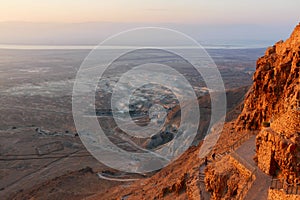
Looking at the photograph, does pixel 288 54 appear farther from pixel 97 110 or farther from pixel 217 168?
pixel 97 110

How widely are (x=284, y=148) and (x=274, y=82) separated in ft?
22.5

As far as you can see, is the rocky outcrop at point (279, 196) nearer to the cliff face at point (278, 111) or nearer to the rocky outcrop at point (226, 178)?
the cliff face at point (278, 111)

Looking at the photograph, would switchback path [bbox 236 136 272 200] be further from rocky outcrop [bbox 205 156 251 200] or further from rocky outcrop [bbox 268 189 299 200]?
rocky outcrop [bbox 268 189 299 200]

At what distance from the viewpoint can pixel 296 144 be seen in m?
11.7

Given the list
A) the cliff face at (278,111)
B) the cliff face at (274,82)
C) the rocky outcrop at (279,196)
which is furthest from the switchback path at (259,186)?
the cliff face at (274,82)

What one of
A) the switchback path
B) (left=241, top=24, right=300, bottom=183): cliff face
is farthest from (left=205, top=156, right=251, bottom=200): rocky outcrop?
(left=241, top=24, right=300, bottom=183): cliff face

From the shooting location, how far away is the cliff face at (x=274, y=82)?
16625mm

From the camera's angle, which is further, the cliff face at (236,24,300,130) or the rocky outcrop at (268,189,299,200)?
the cliff face at (236,24,300,130)

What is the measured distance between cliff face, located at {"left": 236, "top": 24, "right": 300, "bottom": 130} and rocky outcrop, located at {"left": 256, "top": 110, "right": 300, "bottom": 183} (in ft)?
9.77

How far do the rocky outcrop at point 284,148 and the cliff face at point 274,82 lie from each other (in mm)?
2977

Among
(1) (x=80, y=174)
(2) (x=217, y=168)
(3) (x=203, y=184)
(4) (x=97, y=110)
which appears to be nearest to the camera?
(2) (x=217, y=168)

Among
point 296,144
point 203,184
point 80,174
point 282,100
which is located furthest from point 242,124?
point 80,174

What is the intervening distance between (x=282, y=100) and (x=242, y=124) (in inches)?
183

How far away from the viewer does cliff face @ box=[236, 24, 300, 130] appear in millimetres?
16625
